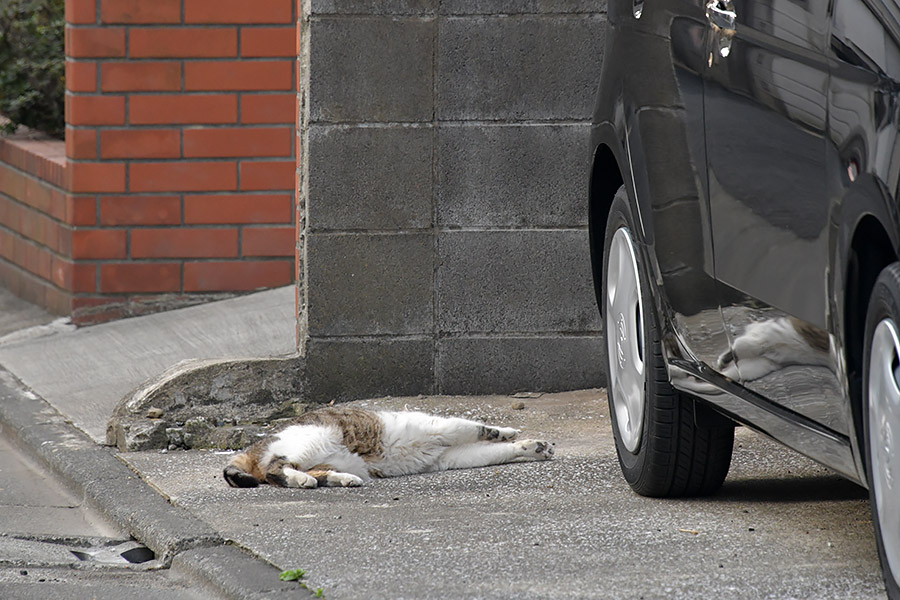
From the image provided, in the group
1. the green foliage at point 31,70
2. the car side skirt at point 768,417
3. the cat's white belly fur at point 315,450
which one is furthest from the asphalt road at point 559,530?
the green foliage at point 31,70

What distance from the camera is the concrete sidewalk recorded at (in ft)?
10.4

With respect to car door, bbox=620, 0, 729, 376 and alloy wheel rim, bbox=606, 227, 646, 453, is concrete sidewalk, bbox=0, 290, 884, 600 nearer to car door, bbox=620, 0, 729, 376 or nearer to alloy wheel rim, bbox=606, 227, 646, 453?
alloy wheel rim, bbox=606, 227, 646, 453

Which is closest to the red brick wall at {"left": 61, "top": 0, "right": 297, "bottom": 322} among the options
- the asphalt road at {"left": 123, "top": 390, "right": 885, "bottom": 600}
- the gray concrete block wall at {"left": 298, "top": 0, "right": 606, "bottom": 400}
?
the gray concrete block wall at {"left": 298, "top": 0, "right": 606, "bottom": 400}

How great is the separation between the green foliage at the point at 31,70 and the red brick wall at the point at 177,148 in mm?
1506

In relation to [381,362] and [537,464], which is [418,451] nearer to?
[537,464]

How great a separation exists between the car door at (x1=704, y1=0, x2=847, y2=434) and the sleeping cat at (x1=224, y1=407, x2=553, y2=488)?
1.61 metres

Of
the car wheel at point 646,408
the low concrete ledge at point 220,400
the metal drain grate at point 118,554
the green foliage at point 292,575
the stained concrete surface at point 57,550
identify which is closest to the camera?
the green foliage at point 292,575

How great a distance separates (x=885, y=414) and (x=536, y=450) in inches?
90.4

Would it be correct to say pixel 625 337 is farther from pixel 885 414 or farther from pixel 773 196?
pixel 885 414

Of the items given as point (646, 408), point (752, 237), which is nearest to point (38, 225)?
point (646, 408)

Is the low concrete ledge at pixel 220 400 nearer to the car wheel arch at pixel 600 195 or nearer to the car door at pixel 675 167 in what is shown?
the car wheel arch at pixel 600 195

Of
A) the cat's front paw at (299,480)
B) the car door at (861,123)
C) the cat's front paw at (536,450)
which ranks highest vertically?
the car door at (861,123)

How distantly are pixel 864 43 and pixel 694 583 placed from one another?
48.2 inches

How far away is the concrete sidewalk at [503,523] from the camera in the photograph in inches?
124
